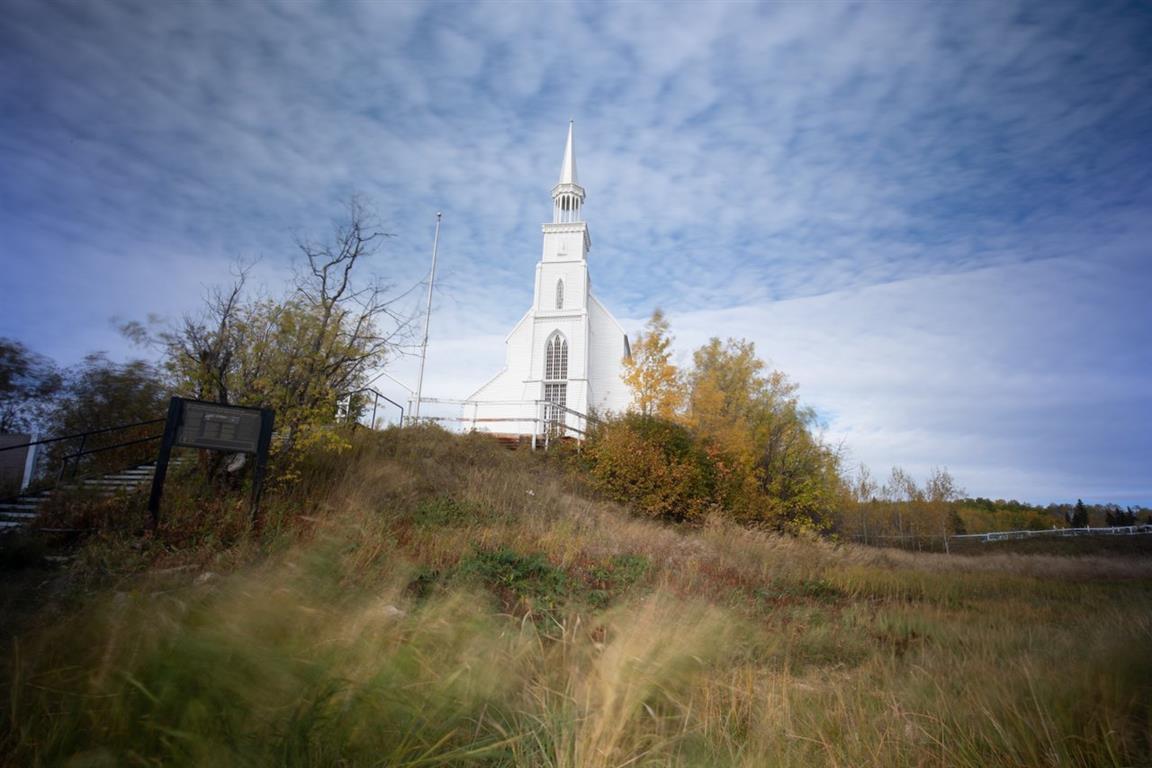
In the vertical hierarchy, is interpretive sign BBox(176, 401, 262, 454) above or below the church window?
below

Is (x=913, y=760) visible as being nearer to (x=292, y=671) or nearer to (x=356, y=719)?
(x=356, y=719)

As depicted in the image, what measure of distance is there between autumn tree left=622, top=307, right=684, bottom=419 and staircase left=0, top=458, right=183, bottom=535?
1703cm

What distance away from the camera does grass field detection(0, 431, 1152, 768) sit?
171 cm

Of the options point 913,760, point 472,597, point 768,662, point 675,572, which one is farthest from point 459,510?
point 913,760

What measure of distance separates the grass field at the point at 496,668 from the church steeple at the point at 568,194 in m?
30.2

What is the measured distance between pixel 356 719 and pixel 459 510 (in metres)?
9.30

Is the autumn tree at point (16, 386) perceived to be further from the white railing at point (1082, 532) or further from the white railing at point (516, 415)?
the white railing at point (1082, 532)

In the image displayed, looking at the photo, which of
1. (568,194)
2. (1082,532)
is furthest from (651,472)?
(1082,532)

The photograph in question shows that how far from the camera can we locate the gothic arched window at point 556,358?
108 ft

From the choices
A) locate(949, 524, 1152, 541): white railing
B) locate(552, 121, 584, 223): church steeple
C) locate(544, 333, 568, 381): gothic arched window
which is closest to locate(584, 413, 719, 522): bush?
locate(544, 333, 568, 381): gothic arched window

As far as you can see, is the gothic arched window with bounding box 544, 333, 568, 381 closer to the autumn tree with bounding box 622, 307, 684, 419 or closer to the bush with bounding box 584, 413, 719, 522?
the autumn tree with bounding box 622, 307, 684, 419

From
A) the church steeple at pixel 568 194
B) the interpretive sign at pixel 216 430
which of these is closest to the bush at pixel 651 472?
the interpretive sign at pixel 216 430

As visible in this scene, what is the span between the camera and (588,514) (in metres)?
13.8

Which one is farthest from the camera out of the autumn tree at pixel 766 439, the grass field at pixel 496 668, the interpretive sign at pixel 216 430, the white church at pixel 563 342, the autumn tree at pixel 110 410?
the white church at pixel 563 342
